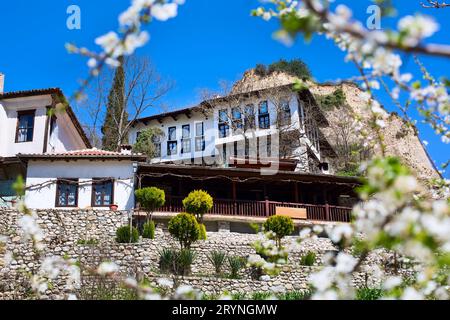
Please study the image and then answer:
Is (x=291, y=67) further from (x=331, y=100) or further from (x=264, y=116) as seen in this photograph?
(x=264, y=116)

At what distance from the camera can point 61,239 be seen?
19.8 m

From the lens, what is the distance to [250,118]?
123ft

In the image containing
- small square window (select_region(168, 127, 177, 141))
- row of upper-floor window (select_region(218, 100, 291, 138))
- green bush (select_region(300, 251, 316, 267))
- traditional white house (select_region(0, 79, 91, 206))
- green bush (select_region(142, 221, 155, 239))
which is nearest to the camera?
green bush (select_region(300, 251, 316, 267))

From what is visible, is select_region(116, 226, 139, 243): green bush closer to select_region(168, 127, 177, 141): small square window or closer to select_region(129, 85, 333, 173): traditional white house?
select_region(129, 85, 333, 173): traditional white house

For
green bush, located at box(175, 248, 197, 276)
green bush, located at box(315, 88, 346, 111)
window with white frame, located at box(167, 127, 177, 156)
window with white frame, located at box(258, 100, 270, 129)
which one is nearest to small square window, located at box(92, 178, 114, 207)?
green bush, located at box(175, 248, 197, 276)

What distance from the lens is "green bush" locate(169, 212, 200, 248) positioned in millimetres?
18812

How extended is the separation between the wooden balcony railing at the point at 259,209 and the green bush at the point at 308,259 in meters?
4.89

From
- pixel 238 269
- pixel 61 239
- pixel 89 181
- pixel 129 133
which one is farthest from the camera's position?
pixel 129 133

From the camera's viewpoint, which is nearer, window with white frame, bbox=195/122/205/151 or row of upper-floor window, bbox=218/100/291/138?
row of upper-floor window, bbox=218/100/291/138

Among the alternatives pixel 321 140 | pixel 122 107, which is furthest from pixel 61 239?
pixel 321 140

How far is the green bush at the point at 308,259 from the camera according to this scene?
19531 millimetres

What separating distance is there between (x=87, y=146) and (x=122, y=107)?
715cm

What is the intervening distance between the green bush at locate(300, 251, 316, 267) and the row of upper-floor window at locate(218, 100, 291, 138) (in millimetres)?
17456

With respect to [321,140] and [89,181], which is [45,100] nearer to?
[89,181]
